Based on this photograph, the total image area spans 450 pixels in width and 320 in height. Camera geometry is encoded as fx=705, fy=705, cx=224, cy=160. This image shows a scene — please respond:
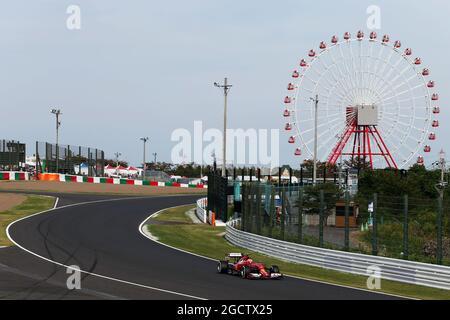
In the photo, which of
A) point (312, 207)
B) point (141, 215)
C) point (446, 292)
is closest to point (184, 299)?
point (446, 292)

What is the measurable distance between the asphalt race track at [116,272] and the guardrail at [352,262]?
277 centimetres

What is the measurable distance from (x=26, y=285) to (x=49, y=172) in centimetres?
6514

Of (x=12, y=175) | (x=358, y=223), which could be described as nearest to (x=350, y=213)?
(x=358, y=223)

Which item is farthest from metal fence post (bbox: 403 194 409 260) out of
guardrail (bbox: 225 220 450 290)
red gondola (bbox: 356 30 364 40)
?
red gondola (bbox: 356 30 364 40)

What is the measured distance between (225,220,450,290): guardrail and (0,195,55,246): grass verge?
1056cm

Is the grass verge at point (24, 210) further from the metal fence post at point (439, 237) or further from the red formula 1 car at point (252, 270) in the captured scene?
the metal fence post at point (439, 237)

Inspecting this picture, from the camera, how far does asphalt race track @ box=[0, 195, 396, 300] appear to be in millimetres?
17359

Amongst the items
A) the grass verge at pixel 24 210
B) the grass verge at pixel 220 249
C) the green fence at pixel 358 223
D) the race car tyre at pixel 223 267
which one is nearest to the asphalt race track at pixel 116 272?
the race car tyre at pixel 223 267

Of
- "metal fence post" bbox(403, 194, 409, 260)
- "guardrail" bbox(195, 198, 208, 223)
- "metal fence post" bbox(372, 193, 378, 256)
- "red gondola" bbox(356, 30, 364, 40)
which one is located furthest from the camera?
"red gondola" bbox(356, 30, 364, 40)

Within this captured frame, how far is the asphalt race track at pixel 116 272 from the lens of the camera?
17359 mm

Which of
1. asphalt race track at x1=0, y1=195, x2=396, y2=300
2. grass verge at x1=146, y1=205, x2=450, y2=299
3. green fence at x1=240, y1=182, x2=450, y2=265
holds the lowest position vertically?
grass verge at x1=146, y1=205, x2=450, y2=299

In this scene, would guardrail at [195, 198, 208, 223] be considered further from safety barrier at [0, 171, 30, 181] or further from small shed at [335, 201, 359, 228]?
safety barrier at [0, 171, 30, 181]
